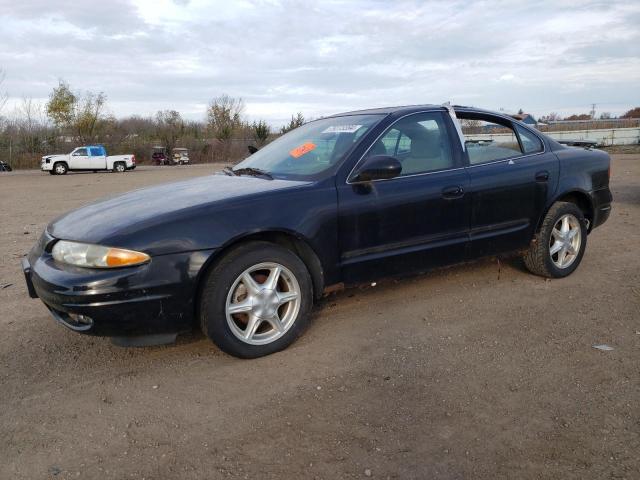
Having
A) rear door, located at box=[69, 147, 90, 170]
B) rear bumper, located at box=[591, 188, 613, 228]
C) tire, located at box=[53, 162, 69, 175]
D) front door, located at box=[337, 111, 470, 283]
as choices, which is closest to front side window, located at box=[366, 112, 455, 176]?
front door, located at box=[337, 111, 470, 283]

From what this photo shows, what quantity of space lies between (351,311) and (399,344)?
0.67 metres

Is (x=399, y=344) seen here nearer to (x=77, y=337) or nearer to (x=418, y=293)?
(x=418, y=293)

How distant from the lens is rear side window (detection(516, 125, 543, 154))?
4484 millimetres

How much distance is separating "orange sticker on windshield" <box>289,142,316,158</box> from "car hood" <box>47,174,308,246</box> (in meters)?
0.41

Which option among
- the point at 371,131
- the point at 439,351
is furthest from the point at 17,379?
the point at 371,131

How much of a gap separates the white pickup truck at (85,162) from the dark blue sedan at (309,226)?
29.7 m

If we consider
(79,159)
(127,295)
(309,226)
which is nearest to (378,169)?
(309,226)

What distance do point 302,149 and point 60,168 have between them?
30473 millimetres

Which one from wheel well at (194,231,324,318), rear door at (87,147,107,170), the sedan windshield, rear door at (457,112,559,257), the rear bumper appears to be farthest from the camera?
rear door at (87,147,107,170)

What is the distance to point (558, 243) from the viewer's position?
4.59 metres

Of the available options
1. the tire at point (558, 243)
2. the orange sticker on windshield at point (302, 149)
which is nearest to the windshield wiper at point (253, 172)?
the orange sticker on windshield at point (302, 149)

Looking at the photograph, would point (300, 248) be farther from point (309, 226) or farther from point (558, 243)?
point (558, 243)

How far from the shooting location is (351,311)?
13.0ft

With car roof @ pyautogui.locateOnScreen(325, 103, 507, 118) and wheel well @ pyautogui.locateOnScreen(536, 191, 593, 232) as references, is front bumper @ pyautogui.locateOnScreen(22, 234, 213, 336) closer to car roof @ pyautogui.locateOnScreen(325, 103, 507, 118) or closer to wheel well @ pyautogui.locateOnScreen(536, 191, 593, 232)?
car roof @ pyautogui.locateOnScreen(325, 103, 507, 118)
